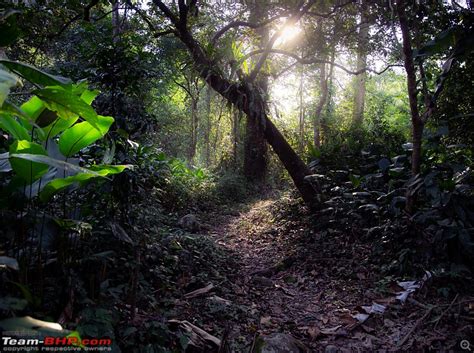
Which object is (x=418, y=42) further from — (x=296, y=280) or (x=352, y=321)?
(x=352, y=321)

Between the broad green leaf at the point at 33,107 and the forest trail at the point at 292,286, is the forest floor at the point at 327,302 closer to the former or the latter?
the forest trail at the point at 292,286

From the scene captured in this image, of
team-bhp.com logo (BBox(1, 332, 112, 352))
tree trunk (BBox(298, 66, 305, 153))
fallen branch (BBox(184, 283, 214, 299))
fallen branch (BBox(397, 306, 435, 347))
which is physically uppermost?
tree trunk (BBox(298, 66, 305, 153))

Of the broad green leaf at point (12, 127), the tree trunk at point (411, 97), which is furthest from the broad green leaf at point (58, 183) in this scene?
the tree trunk at point (411, 97)

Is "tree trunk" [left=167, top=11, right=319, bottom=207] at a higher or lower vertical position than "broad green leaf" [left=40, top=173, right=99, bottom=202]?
higher

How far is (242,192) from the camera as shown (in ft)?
32.0

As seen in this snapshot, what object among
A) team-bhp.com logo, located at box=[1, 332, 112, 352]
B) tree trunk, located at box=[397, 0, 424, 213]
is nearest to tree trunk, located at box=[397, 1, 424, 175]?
tree trunk, located at box=[397, 0, 424, 213]

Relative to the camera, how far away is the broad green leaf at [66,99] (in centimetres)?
161

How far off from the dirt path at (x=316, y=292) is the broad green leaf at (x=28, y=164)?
6.09ft

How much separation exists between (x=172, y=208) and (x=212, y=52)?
3.43 m

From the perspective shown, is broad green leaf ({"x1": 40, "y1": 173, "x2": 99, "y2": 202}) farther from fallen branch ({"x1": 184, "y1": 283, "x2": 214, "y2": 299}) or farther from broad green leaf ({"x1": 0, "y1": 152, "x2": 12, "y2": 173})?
fallen branch ({"x1": 184, "y1": 283, "x2": 214, "y2": 299})

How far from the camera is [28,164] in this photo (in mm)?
1783

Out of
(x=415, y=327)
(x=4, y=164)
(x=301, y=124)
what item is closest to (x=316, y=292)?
(x=415, y=327)

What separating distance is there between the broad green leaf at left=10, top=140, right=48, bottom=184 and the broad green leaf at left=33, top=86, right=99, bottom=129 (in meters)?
0.28

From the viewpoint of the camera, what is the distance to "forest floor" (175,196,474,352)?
2582 millimetres
